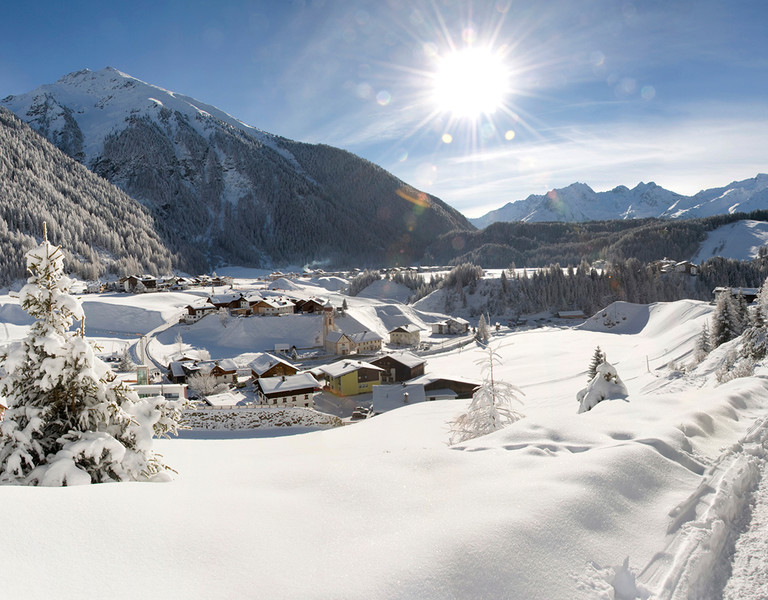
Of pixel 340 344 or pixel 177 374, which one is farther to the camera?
pixel 340 344

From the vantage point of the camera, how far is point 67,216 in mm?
121125

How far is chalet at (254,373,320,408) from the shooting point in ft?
91.2

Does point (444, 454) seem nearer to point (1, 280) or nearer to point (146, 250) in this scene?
point (1, 280)

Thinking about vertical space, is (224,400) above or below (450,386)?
above

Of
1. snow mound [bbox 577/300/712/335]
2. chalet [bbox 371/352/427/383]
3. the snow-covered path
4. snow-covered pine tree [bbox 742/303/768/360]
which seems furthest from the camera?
snow mound [bbox 577/300/712/335]

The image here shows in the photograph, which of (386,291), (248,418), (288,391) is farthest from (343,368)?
(386,291)

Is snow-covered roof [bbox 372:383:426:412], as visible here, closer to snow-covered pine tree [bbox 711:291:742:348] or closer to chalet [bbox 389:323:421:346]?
snow-covered pine tree [bbox 711:291:742:348]

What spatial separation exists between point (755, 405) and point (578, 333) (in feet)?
173

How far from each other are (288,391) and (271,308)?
40067 mm

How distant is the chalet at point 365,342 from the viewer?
56.8m

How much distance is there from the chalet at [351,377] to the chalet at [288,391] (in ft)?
23.1

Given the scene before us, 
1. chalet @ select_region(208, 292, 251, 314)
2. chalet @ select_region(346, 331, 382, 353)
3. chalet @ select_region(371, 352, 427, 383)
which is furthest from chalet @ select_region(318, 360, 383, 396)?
chalet @ select_region(208, 292, 251, 314)

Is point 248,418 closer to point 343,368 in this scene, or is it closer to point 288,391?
point 288,391

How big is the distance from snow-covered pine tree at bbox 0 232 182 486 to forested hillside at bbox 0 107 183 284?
107 metres
